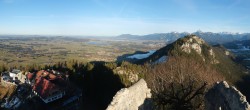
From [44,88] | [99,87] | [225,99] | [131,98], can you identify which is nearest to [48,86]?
[44,88]

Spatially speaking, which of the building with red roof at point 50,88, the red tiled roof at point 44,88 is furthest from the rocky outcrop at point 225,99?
the red tiled roof at point 44,88

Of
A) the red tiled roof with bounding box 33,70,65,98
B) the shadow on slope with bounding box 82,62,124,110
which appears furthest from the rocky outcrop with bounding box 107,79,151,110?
the red tiled roof with bounding box 33,70,65,98

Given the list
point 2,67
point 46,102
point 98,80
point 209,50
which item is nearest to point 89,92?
point 98,80

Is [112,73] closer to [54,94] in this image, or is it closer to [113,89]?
[113,89]

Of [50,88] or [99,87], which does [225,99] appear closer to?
[50,88]

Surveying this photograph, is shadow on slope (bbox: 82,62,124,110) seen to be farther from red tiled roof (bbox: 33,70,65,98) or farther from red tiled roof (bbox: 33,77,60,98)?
red tiled roof (bbox: 33,77,60,98)

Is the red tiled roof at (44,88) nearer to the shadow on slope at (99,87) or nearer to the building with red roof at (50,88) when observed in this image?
the building with red roof at (50,88)
